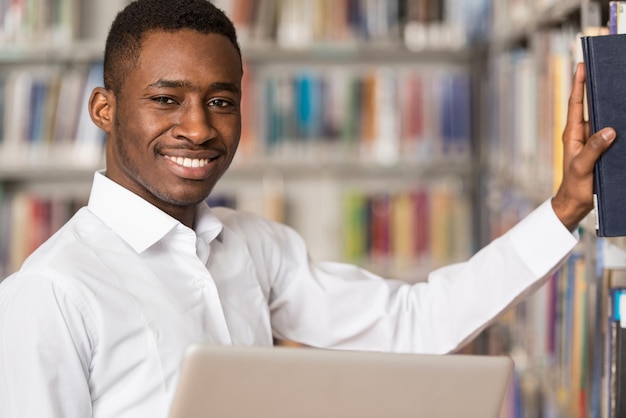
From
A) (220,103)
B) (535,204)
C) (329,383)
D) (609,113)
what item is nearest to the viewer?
(329,383)

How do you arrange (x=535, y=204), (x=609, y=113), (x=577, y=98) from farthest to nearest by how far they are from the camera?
1. (x=535, y=204)
2. (x=577, y=98)
3. (x=609, y=113)

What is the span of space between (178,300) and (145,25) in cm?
38

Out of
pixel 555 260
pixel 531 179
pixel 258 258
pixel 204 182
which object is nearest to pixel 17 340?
pixel 204 182

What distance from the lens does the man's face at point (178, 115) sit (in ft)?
4.10

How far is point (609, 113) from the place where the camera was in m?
1.07

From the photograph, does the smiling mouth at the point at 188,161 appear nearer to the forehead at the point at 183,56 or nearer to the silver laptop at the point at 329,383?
the forehead at the point at 183,56

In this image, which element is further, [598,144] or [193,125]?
[193,125]

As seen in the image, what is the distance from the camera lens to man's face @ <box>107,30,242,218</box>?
1.25 m

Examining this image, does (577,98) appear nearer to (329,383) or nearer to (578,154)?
(578,154)

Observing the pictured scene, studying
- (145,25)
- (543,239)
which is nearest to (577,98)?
(543,239)

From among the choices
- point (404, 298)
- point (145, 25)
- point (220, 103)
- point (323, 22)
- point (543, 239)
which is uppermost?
point (323, 22)

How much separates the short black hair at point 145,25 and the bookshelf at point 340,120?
1.94 m

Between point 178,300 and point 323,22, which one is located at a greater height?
point 323,22

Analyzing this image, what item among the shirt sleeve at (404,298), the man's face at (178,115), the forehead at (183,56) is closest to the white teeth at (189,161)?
the man's face at (178,115)
